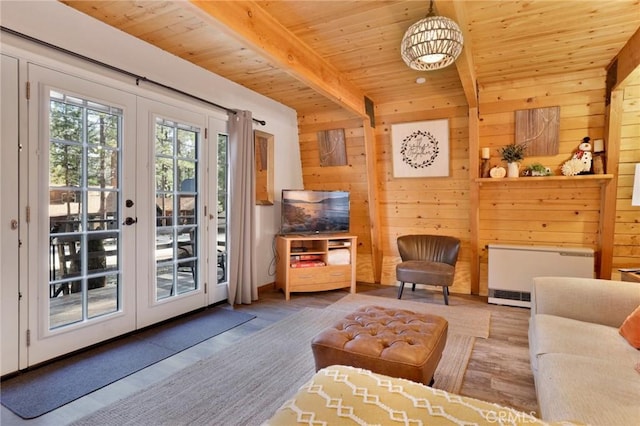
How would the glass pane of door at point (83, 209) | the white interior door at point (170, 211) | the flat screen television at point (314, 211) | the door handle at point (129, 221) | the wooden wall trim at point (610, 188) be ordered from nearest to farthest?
the glass pane of door at point (83, 209) → the door handle at point (129, 221) → the white interior door at point (170, 211) → the wooden wall trim at point (610, 188) → the flat screen television at point (314, 211)

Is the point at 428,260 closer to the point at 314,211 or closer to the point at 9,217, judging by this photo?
the point at 314,211

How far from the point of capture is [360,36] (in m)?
2.74

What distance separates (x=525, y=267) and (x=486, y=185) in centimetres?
102

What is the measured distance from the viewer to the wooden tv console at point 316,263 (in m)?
4.17

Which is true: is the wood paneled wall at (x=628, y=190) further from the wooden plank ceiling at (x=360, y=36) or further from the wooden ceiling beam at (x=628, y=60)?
the wooden plank ceiling at (x=360, y=36)

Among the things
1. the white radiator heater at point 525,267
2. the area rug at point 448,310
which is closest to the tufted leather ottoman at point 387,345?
the area rug at point 448,310

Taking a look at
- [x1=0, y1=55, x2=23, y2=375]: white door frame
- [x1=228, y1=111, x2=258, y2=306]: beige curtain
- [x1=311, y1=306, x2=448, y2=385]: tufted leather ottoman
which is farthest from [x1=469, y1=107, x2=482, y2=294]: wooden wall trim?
[x1=0, y1=55, x2=23, y2=375]: white door frame

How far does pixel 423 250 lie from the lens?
4.34m

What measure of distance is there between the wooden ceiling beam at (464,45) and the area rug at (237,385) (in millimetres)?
2257

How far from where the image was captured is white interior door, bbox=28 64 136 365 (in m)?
2.31

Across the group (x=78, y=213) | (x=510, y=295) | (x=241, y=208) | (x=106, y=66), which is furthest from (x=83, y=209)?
(x=510, y=295)

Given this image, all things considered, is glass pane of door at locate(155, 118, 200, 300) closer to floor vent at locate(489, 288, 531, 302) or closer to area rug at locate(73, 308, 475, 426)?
area rug at locate(73, 308, 475, 426)

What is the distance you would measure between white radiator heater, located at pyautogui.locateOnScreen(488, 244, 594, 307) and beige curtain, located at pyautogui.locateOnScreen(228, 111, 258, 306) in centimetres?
281

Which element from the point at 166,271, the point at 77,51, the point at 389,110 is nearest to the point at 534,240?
the point at 389,110
